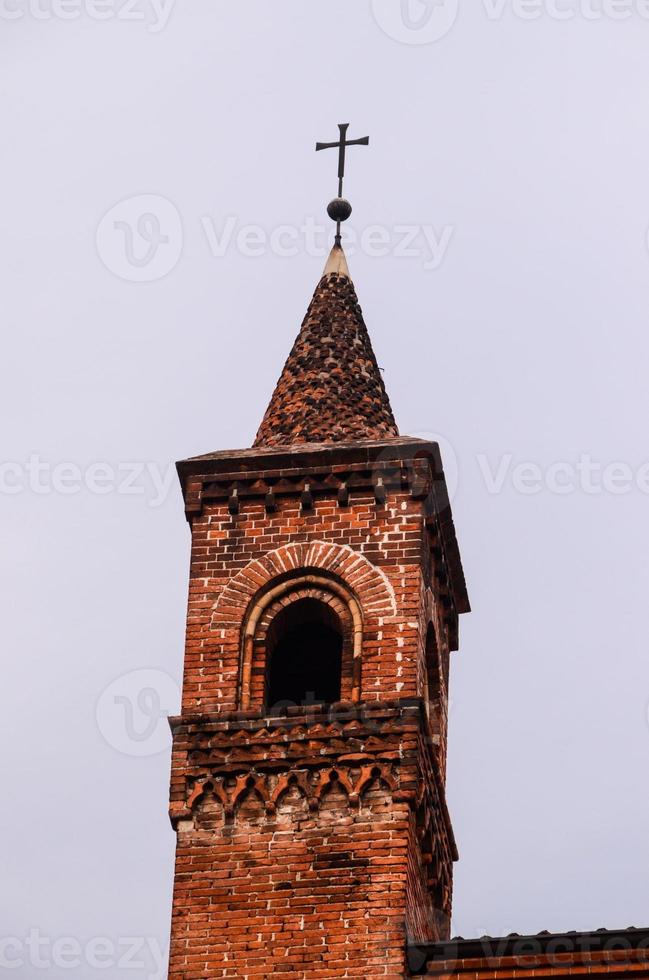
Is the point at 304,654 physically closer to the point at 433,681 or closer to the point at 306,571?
the point at 306,571

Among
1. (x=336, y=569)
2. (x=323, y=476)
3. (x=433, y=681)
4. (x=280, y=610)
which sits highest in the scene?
(x=323, y=476)

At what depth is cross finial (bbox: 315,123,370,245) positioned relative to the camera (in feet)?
133

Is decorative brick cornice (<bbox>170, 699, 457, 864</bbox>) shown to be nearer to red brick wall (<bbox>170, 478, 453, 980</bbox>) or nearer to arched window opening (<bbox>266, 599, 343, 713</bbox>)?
red brick wall (<bbox>170, 478, 453, 980</bbox>)

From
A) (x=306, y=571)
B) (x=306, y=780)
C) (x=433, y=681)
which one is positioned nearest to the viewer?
(x=306, y=780)

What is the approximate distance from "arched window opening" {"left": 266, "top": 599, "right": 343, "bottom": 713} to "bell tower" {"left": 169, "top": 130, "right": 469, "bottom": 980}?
0.02m

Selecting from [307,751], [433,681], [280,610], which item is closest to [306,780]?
[307,751]

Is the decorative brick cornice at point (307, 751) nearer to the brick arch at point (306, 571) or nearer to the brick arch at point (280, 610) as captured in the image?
the brick arch at point (280, 610)

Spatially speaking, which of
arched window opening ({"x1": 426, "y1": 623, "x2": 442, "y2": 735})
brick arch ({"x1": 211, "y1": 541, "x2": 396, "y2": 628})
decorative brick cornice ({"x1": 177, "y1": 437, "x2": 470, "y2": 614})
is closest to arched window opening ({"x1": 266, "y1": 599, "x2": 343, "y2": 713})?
brick arch ({"x1": 211, "y1": 541, "x2": 396, "y2": 628})

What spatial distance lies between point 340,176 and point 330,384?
3278mm

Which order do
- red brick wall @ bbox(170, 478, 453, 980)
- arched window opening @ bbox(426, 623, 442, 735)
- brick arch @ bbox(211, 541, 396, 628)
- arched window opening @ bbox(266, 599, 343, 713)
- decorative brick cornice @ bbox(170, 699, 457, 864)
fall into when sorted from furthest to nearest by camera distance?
1. arched window opening @ bbox(426, 623, 442, 735)
2. arched window opening @ bbox(266, 599, 343, 713)
3. brick arch @ bbox(211, 541, 396, 628)
4. decorative brick cornice @ bbox(170, 699, 457, 864)
5. red brick wall @ bbox(170, 478, 453, 980)

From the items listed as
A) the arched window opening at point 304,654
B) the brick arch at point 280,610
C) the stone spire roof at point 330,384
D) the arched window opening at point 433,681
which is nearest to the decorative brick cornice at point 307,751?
the brick arch at point 280,610

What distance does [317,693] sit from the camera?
37.3 m

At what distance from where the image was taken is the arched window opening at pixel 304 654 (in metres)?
36.3

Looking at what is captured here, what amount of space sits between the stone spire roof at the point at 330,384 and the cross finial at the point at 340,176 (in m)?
0.72
